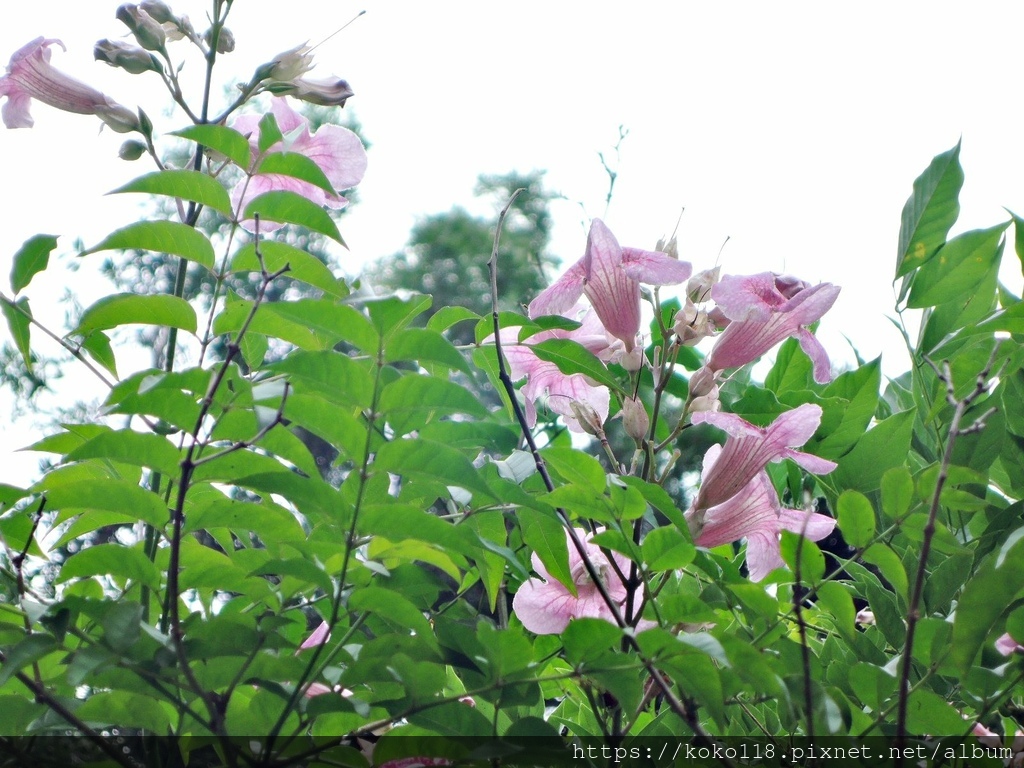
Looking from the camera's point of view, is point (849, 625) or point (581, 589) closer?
point (849, 625)

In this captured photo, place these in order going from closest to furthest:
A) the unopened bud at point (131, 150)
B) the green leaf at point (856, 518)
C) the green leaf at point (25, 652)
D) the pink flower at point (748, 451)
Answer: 1. the green leaf at point (25, 652)
2. the green leaf at point (856, 518)
3. the pink flower at point (748, 451)
4. the unopened bud at point (131, 150)

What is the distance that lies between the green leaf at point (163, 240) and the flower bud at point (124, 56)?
0.96 feet

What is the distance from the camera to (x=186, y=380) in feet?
1.56

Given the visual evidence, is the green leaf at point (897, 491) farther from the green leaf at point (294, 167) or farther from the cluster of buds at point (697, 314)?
the green leaf at point (294, 167)

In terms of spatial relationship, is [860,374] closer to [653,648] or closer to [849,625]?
[849,625]

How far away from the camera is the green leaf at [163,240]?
56 cm

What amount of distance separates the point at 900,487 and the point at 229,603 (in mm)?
468

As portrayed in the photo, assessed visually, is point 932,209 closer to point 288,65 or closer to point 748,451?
point 748,451

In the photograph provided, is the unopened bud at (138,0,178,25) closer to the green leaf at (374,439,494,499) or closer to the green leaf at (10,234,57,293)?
the green leaf at (10,234,57,293)

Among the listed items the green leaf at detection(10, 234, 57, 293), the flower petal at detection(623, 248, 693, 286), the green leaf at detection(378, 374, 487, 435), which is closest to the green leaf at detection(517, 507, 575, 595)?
the green leaf at detection(378, 374, 487, 435)

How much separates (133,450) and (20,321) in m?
0.23

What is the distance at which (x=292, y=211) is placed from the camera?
Answer: 1.95 ft

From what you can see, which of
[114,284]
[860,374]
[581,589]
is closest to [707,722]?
[581,589]

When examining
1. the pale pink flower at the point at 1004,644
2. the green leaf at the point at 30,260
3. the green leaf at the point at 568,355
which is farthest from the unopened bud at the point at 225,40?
the pale pink flower at the point at 1004,644
